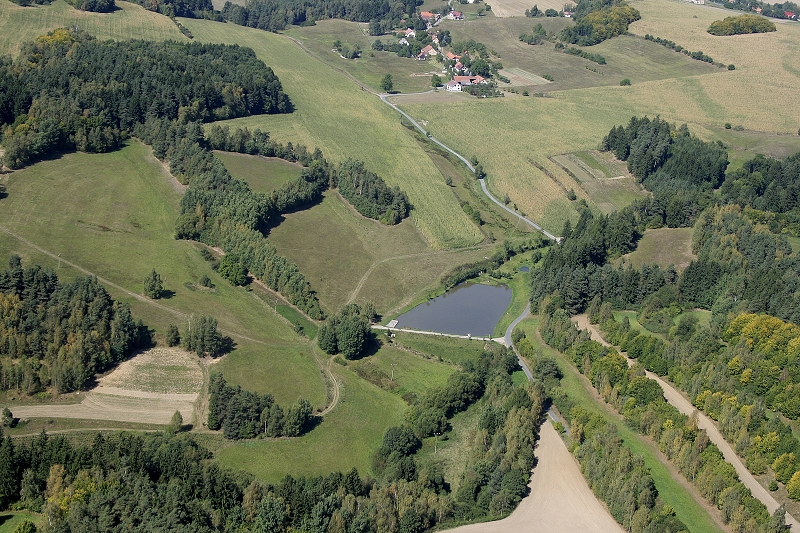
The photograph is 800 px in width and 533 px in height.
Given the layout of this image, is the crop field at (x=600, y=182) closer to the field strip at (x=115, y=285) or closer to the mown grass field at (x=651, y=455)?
the mown grass field at (x=651, y=455)

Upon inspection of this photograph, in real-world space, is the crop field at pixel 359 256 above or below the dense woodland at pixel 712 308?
below

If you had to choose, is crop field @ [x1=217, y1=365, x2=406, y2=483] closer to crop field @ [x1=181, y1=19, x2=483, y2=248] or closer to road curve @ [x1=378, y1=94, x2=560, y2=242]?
crop field @ [x1=181, y1=19, x2=483, y2=248]

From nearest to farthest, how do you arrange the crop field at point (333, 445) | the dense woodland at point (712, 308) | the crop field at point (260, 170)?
the crop field at point (333, 445)
the dense woodland at point (712, 308)
the crop field at point (260, 170)

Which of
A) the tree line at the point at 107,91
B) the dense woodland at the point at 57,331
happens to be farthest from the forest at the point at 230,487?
the tree line at the point at 107,91

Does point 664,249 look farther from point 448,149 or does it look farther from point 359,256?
point 448,149

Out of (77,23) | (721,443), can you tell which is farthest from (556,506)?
(77,23)

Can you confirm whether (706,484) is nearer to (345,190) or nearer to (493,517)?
(493,517)

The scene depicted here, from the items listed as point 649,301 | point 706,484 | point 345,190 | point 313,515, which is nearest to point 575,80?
point 345,190
